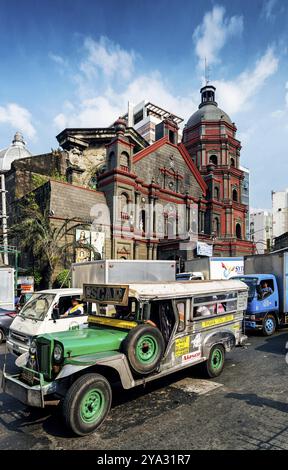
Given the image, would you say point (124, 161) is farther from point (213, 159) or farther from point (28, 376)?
point (28, 376)

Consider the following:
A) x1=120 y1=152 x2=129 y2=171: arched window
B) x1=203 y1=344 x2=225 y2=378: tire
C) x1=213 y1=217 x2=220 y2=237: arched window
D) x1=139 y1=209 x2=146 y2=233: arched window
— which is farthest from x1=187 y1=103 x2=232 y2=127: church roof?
x1=203 y1=344 x2=225 y2=378: tire

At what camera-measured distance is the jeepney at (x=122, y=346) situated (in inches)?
197

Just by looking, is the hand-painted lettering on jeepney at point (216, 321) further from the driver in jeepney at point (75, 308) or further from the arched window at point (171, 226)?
the arched window at point (171, 226)

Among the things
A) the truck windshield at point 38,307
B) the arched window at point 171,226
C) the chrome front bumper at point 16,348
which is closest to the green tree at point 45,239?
the arched window at point 171,226

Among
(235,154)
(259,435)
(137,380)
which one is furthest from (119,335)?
(235,154)

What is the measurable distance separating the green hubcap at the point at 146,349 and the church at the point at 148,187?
18.3 m

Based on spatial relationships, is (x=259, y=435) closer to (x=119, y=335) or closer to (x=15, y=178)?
(x=119, y=335)

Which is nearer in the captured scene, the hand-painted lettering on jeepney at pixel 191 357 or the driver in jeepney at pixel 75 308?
the hand-painted lettering on jeepney at pixel 191 357

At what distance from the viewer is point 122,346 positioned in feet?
18.6

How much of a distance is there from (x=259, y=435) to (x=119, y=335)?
273cm

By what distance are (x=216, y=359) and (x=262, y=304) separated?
5394 millimetres

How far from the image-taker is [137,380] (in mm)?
5719

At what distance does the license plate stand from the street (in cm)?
72

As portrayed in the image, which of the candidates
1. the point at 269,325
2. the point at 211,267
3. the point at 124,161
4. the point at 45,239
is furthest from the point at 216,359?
the point at 124,161
